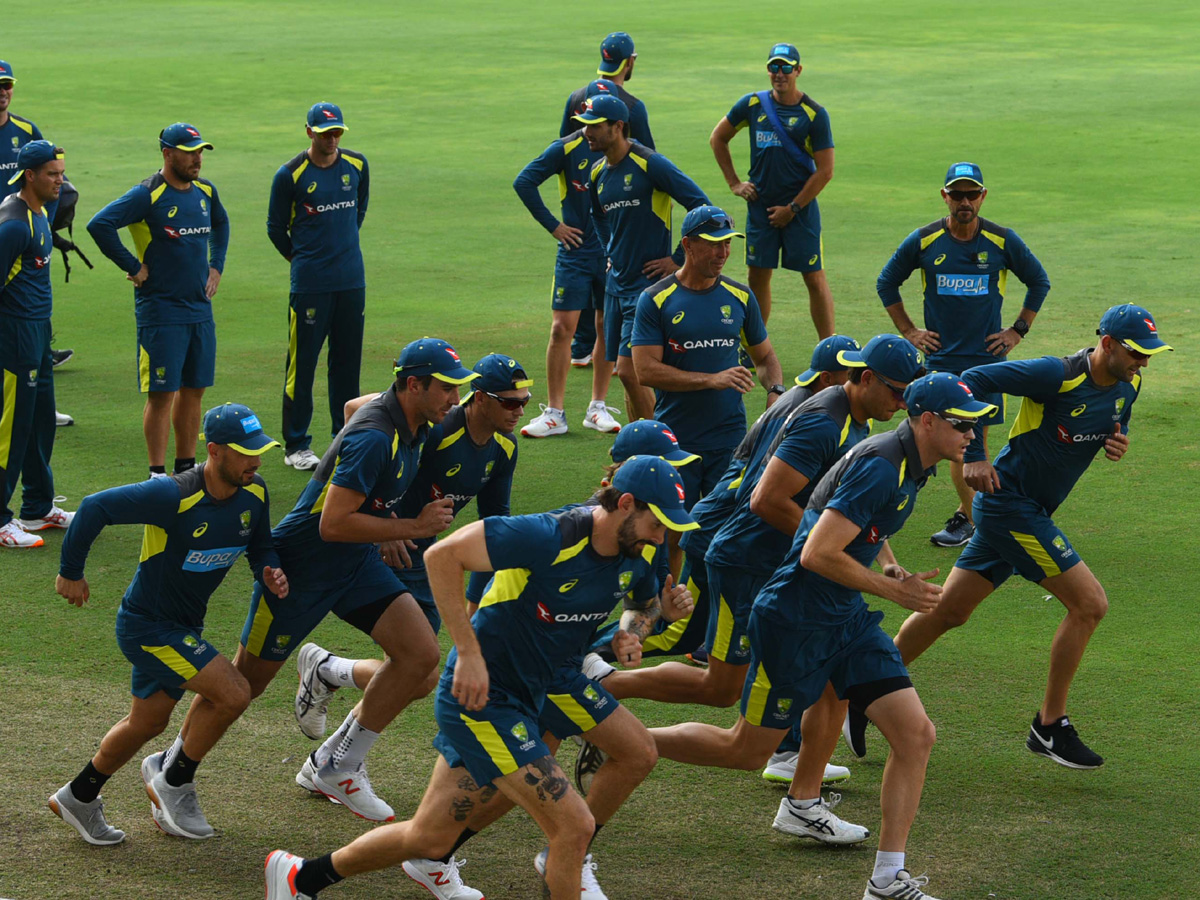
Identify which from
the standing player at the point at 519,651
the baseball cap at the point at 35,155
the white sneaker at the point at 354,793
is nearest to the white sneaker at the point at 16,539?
the baseball cap at the point at 35,155

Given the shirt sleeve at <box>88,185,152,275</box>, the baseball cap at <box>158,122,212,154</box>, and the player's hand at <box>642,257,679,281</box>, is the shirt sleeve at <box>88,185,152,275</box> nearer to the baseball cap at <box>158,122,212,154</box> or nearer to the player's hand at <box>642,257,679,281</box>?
the baseball cap at <box>158,122,212,154</box>

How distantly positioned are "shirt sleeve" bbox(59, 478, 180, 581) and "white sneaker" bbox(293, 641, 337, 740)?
1.14 metres

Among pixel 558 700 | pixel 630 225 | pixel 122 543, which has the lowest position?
pixel 122 543

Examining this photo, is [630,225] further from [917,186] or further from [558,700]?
[917,186]

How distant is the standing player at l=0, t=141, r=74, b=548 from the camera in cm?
977

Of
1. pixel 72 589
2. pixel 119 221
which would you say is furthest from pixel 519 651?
pixel 119 221

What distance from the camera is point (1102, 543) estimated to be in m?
10.1

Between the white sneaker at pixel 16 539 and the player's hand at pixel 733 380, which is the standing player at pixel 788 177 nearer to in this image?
the player's hand at pixel 733 380

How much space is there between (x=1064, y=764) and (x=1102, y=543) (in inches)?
124

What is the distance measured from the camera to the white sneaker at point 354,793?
22.2 feet

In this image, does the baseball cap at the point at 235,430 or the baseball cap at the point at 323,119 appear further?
the baseball cap at the point at 323,119

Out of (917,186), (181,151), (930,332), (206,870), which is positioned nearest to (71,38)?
(917,186)

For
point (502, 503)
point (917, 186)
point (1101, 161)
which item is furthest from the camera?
point (1101, 161)

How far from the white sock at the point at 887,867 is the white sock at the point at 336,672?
257 cm
